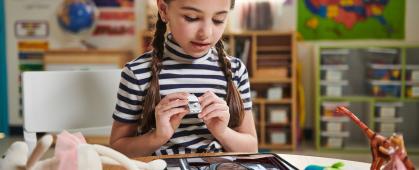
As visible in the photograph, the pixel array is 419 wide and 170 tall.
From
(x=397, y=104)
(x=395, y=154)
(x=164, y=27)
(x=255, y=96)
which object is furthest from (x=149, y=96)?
(x=397, y=104)

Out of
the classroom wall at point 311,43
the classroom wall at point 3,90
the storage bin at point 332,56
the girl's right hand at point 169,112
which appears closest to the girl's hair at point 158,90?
the girl's right hand at point 169,112

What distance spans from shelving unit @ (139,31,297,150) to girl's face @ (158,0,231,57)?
8.75 ft

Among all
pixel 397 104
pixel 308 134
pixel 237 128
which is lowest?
pixel 308 134

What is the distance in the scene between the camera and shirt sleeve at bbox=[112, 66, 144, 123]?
118cm

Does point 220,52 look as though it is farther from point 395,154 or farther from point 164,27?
point 395,154

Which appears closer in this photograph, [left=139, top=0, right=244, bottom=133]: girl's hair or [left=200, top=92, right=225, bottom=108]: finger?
[left=200, top=92, right=225, bottom=108]: finger

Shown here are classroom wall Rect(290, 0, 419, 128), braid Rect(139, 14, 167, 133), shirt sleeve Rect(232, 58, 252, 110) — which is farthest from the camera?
classroom wall Rect(290, 0, 419, 128)

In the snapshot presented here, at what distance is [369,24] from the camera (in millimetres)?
3973

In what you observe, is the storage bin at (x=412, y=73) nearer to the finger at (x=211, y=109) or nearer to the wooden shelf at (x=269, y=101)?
the wooden shelf at (x=269, y=101)

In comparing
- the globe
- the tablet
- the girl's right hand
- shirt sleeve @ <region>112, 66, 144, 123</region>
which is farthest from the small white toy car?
the globe

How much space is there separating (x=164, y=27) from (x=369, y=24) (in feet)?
10.0

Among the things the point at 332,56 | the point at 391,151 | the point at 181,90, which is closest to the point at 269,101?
the point at 332,56

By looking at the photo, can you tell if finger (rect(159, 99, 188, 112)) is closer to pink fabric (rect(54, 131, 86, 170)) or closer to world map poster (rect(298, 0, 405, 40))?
pink fabric (rect(54, 131, 86, 170))

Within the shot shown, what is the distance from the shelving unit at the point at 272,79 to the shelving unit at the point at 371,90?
0.20 metres
